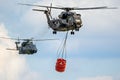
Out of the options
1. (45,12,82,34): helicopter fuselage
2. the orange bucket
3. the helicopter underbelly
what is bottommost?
the orange bucket

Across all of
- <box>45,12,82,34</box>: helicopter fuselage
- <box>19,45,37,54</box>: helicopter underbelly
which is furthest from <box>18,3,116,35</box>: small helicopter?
<box>19,45,37,54</box>: helicopter underbelly

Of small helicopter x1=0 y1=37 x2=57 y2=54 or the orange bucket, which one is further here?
small helicopter x1=0 y1=37 x2=57 y2=54

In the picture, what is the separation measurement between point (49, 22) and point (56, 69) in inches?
1042

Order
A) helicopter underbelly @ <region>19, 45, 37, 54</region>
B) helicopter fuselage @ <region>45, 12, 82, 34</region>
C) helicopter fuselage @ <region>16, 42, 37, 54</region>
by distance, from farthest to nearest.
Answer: helicopter fuselage @ <region>16, 42, 37, 54</region> < helicopter underbelly @ <region>19, 45, 37, 54</region> < helicopter fuselage @ <region>45, 12, 82, 34</region>

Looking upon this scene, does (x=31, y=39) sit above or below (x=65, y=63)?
above

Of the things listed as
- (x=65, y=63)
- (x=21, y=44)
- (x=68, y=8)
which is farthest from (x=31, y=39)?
(x=65, y=63)

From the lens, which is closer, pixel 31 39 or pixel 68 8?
pixel 68 8

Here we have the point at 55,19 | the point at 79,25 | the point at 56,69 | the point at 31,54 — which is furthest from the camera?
the point at 31,54

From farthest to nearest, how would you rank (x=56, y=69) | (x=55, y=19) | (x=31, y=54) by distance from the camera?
(x=31, y=54) → (x=55, y=19) → (x=56, y=69)

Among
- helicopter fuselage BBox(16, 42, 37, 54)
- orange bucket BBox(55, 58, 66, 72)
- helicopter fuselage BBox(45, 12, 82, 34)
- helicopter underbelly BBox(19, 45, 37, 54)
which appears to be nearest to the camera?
orange bucket BBox(55, 58, 66, 72)

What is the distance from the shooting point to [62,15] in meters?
119

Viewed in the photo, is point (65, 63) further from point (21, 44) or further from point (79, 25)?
point (21, 44)

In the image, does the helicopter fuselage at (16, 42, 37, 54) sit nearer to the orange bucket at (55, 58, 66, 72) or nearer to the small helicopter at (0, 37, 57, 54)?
the small helicopter at (0, 37, 57, 54)

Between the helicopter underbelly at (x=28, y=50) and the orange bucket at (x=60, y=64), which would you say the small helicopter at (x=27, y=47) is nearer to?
the helicopter underbelly at (x=28, y=50)
